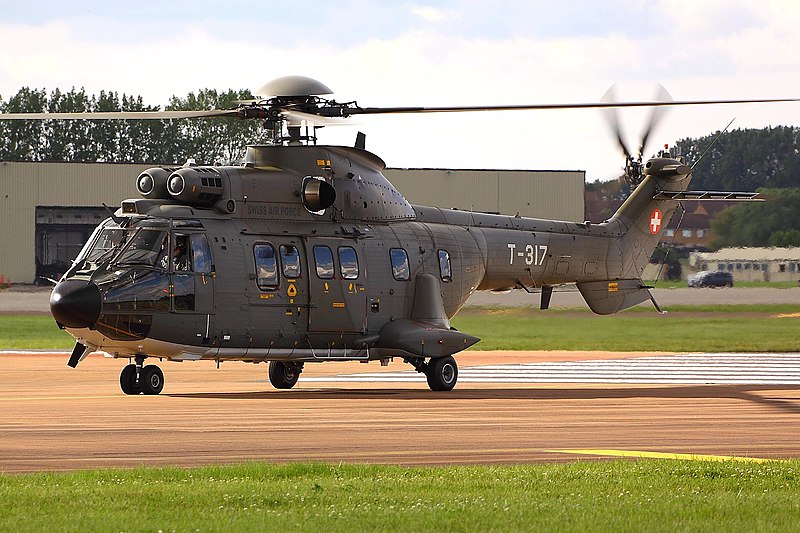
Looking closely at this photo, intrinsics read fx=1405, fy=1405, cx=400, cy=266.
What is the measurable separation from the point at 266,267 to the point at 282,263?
37 centimetres

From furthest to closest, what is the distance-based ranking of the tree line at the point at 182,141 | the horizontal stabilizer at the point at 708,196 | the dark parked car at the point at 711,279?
1. the tree line at the point at 182,141
2. the dark parked car at the point at 711,279
3. the horizontal stabilizer at the point at 708,196

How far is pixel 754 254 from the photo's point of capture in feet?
188

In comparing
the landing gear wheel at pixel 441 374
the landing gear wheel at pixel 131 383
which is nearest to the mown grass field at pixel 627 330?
the landing gear wheel at pixel 441 374

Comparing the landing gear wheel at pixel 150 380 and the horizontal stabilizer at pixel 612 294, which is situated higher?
the horizontal stabilizer at pixel 612 294

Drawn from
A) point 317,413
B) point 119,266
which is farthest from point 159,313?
point 317,413

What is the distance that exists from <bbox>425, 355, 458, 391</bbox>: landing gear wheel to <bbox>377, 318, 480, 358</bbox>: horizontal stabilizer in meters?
0.17

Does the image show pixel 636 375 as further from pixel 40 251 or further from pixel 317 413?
pixel 40 251

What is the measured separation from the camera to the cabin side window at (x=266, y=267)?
80.4 ft

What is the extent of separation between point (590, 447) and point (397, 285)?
38.5 feet

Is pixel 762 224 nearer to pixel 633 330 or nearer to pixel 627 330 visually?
pixel 633 330

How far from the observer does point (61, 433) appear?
1650 cm

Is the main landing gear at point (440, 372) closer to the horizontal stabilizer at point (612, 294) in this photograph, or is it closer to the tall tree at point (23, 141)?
the horizontal stabilizer at point (612, 294)

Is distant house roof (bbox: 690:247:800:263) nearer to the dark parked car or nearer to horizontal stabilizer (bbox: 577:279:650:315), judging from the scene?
the dark parked car

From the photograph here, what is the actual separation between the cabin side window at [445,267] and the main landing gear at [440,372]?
1949mm
